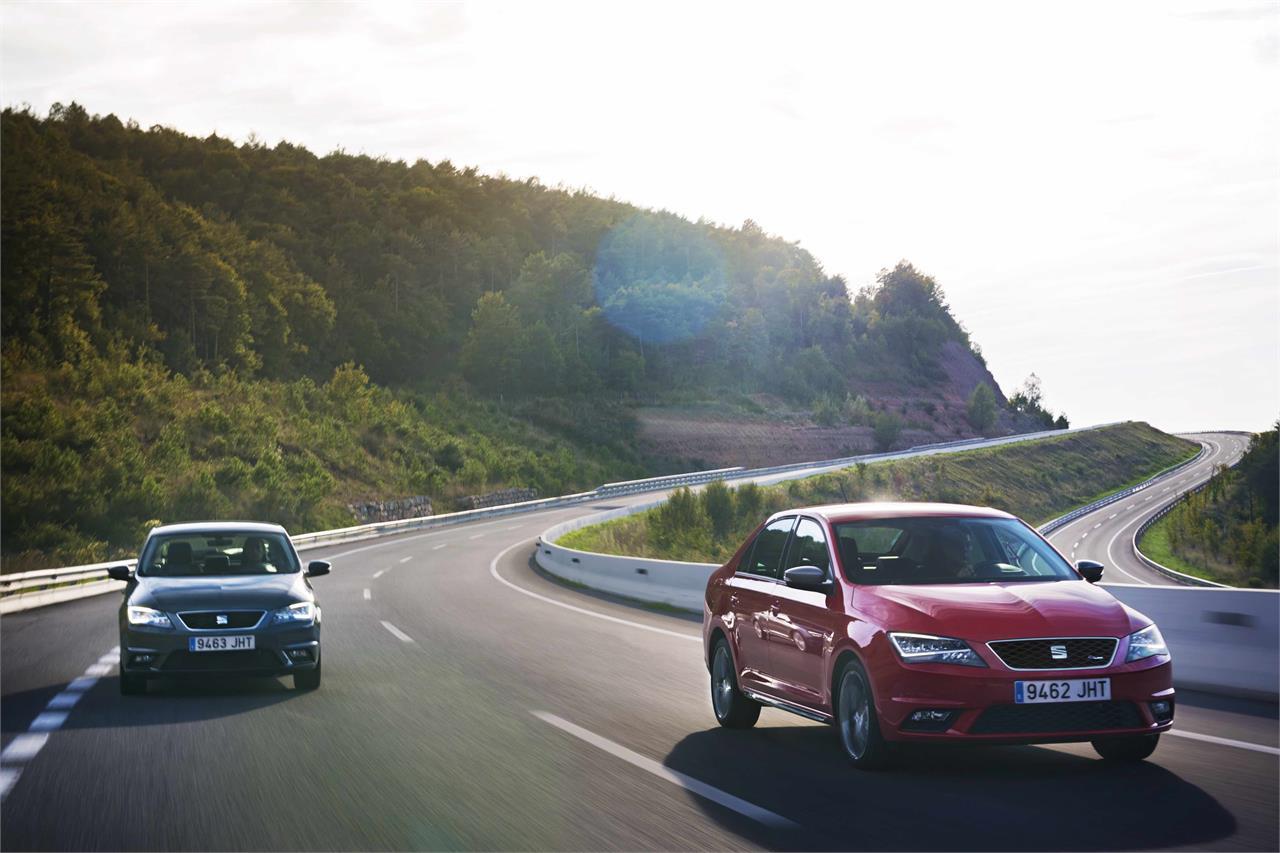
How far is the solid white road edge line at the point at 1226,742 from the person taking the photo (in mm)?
8641

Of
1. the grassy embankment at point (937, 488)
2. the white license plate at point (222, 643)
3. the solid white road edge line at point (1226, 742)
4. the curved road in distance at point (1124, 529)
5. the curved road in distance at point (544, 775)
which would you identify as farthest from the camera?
the curved road in distance at point (1124, 529)

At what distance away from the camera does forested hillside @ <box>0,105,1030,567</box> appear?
204ft

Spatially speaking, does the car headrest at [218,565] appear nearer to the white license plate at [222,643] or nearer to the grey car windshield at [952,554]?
the white license plate at [222,643]

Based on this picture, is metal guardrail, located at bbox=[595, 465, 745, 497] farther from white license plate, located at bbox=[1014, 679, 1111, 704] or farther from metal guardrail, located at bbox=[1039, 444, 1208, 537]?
white license plate, located at bbox=[1014, 679, 1111, 704]

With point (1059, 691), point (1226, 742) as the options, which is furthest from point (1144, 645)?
point (1226, 742)

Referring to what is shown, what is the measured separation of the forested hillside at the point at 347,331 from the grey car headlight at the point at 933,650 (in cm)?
4631

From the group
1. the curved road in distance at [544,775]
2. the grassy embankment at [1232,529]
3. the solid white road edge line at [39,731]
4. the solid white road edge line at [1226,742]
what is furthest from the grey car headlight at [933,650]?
the grassy embankment at [1232,529]

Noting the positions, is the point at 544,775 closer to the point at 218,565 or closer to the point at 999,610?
the point at 999,610

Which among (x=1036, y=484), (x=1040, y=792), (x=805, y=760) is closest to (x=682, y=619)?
(x=805, y=760)

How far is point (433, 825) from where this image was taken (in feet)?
22.3

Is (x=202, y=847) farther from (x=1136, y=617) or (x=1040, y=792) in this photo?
(x=1136, y=617)

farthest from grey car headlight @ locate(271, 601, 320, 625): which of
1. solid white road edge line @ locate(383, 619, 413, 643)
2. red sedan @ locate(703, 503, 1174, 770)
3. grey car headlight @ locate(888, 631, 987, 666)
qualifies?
grey car headlight @ locate(888, 631, 987, 666)

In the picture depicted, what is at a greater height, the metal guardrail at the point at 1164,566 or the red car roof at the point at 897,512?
the red car roof at the point at 897,512

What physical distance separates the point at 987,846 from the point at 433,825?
2.69 m
